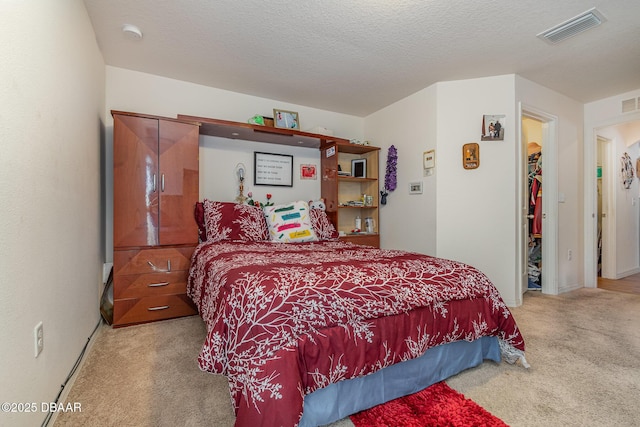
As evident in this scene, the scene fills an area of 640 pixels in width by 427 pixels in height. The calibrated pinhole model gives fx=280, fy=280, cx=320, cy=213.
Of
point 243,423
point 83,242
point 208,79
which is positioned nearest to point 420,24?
point 208,79

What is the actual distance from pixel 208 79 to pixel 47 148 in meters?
2.00

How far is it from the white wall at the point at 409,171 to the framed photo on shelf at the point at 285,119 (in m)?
1.20

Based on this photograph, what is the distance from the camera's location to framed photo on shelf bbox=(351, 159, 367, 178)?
393 cm

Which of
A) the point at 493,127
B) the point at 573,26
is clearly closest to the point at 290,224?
the point at 493,127

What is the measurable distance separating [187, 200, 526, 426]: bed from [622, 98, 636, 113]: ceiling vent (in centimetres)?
340

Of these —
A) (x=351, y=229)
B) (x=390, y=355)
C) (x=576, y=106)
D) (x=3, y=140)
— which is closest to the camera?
(x=3, y=140)

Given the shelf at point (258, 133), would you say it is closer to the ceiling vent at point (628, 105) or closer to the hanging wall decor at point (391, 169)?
the hanging wall decor at point (391, 169)

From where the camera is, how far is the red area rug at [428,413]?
1209mm

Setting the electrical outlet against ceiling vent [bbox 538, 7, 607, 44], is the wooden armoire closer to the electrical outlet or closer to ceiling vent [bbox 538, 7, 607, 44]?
the electrical outlet

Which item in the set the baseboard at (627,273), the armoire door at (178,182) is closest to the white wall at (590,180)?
the baseboard at (627,273)

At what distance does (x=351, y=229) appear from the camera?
4004 millimetres

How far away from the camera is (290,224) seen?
274 centimetres

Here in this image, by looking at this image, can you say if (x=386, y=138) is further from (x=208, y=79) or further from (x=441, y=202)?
(x=208, y=79)

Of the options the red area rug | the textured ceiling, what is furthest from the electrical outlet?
the textured ceiling
